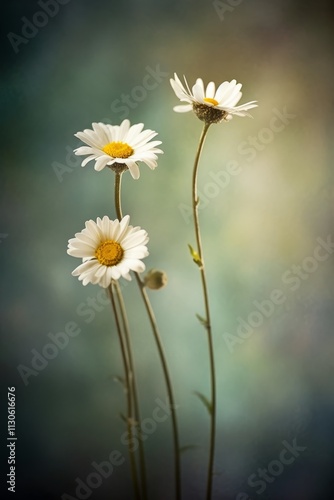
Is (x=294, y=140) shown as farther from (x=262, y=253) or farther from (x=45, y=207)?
(x=45, y=207)

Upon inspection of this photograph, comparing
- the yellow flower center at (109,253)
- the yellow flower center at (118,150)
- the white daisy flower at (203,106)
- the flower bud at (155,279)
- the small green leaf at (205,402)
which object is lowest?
the small green leaf at (205,402)

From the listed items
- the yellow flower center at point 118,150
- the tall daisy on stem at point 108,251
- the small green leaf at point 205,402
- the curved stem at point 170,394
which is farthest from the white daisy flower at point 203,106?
the small green leaf at point 205,402

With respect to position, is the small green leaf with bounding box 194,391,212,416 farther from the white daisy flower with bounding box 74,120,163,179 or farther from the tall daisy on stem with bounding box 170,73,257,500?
the white daisy flower with bounding box 74,120,163,179

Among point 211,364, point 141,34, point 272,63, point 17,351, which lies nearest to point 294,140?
point 272,63

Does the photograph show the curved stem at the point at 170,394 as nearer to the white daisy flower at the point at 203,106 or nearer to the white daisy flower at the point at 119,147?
the white daisy flower at the point at 119,147

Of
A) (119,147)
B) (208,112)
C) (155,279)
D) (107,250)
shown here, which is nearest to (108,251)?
(107,250)

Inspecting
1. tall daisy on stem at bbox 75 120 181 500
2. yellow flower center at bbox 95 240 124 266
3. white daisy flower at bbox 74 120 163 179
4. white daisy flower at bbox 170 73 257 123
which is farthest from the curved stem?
white daisy flower at bbox 170 73 257 123

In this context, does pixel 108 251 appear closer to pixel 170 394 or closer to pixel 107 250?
pixel 107 250
